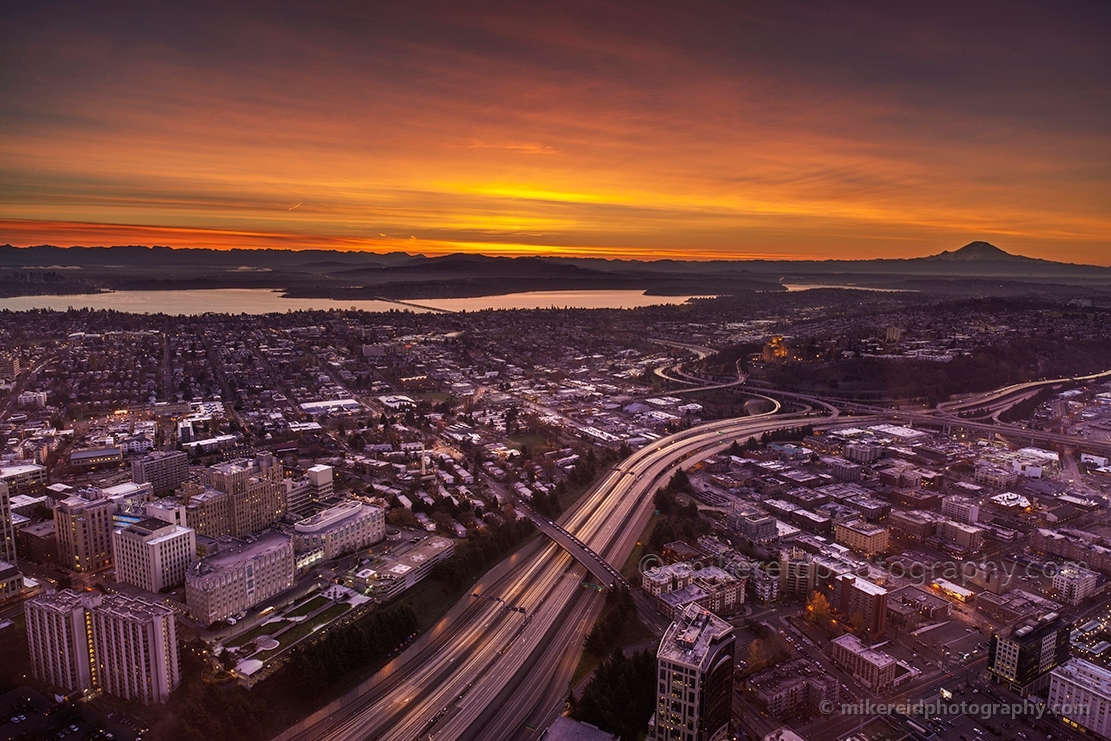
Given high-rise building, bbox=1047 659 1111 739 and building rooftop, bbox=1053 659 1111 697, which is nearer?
high-rise building, bbox=1047 659 1111 739

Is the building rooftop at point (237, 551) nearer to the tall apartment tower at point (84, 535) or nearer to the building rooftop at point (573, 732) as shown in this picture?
the tall apartment tower at point (84, 535)

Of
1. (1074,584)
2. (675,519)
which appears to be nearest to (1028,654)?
(1074,584)

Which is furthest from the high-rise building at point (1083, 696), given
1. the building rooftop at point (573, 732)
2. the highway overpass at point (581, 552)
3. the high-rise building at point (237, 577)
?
the high-rise building at point (237, 577)

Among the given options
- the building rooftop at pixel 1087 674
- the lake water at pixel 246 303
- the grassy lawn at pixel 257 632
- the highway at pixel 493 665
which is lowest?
the highway at pixel 493 665

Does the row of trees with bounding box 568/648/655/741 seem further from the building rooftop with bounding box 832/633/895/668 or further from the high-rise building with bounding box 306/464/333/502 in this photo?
the high-rise building with bounding box 306/464/333/502

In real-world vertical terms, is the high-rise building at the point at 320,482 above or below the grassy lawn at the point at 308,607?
above

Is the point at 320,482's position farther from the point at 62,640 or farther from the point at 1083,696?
the point at 1083,696

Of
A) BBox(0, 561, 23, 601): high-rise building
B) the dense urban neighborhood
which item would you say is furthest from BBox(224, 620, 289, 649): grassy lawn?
BBox(0, 561, 23, 601): high-rise building
